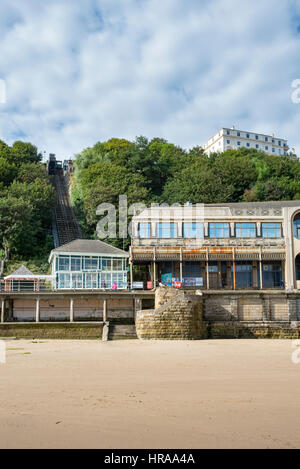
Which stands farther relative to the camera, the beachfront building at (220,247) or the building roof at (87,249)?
the beachfront building at (220,247)

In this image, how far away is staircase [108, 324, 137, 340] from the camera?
24.3 m

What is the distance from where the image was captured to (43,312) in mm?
30250

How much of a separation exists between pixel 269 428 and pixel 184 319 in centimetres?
1641

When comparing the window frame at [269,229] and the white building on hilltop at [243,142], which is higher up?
the white building on hilltop at [243,142]

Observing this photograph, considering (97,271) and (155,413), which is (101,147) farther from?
(155,413)

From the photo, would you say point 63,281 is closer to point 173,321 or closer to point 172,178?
point 173,321

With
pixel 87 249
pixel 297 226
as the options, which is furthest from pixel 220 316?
pixel 297 226

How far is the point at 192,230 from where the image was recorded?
34438mm

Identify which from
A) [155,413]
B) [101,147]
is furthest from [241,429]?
[101,147]

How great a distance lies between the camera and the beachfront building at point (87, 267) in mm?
31781

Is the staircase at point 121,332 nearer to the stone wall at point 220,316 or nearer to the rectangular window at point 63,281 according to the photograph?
the stone wall at point 220,316

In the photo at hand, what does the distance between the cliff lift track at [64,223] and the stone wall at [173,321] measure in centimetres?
2572

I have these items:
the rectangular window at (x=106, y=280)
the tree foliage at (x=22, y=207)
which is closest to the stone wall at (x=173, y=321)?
the rectangular window at (x=106, y=280)

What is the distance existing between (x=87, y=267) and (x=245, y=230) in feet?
42.7
